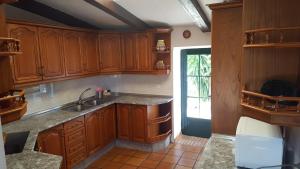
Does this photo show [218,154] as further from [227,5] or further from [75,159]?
[75,159]

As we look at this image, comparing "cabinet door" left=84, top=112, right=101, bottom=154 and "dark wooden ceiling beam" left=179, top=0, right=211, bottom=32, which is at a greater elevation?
"dark wooden ceiling beam" left=179, top=0, right=211, bottom=32

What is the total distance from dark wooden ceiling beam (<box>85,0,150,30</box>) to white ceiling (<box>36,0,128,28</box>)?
0.32 metres

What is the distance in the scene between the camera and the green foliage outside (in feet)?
13.8

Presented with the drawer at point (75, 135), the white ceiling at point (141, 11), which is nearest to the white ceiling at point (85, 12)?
the white ceiling at point (141, 11)

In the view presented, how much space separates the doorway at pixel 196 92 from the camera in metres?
4.23

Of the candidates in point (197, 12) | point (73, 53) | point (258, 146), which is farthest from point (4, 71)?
point (197, 12)

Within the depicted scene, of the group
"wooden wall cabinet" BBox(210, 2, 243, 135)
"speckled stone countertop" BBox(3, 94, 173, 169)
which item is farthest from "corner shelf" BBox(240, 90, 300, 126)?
"speckled stone countertop" BBox(3, 94, 173, 169)

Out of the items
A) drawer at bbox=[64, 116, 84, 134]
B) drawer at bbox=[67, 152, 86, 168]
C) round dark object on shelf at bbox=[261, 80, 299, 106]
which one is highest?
round dark object on shelf at bbox=[261, 80, 299, 106]

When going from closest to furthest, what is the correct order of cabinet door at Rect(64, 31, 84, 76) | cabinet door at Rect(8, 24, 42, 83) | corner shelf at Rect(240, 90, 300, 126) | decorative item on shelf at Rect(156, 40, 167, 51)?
corner shelf at Rect(240, 90, 300, 126) < cabinet door at Rect(8, 24, 42, 83) < cabinet door at Rect(64, 31, 84, 76) < decorative item on shelf at Rect(156, 40, 167, 51)

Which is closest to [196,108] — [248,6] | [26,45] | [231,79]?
[231,79]

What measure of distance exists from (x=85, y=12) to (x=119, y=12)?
23.8 inches

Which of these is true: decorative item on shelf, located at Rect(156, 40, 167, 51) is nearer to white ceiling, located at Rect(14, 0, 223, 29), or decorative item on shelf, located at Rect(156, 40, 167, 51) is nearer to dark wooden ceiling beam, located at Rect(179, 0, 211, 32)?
white ceiling, located at Rect(14, 0, 223, 29)

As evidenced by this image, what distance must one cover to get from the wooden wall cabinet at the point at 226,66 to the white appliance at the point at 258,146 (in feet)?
2.14

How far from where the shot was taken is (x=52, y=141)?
2.77 meters
